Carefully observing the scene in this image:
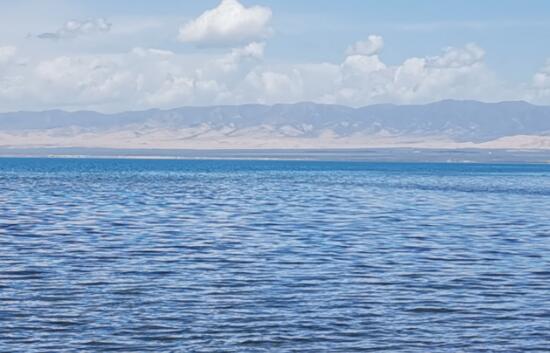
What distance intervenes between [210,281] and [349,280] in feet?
10.6

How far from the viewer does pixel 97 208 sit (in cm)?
5100

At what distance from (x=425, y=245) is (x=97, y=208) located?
2157 cm

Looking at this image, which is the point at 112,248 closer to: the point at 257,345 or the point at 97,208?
the point at 257,345

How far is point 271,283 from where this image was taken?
24406 millimetres

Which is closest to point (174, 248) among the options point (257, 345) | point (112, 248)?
point (112, 248)

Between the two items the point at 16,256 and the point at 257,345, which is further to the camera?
the point at 16,256

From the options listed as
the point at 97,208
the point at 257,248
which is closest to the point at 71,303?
the point at 257,248

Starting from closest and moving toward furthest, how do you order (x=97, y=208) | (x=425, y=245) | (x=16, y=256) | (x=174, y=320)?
(x=174, y=320) < (x=16, y=256) < (x=425, y=245) < (x=97, y=208)

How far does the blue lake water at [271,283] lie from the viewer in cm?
1836

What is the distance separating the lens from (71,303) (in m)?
21.3

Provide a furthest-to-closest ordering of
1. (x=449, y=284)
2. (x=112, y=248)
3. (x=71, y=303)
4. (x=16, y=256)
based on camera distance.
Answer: (x=112, y=248)
(x=16, y=256)
(x=449, y=284)
(x=71, y=303)

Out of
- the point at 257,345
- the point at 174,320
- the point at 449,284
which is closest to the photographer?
the point at 257,345

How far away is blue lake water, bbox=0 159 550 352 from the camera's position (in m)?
18.4

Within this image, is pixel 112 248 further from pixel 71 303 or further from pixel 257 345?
pixel 257 345
